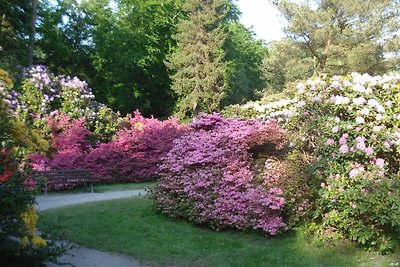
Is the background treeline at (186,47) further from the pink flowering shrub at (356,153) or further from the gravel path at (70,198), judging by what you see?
the pink flowering shrub at (356,153)

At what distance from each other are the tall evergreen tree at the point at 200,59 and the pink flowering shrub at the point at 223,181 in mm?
21258

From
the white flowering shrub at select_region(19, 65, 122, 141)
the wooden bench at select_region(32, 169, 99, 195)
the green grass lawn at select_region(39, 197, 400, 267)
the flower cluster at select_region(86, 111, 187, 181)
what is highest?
the white flowering shrub at select_region(19, 65, 122, 141)

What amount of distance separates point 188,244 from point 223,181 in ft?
5.18

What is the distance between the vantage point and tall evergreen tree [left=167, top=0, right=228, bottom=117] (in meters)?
30.5

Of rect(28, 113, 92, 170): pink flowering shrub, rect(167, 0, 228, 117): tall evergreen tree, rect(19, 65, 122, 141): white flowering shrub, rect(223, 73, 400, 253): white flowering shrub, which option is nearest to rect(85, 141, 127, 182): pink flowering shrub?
rect(28, 113, 92, 170): pink flowering shrub

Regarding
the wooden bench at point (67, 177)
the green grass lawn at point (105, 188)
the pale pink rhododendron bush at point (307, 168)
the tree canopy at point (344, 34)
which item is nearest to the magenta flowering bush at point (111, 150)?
the green grass lawn at point (105, 188)

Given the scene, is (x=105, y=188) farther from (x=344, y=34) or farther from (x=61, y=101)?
(x=344, y=34)

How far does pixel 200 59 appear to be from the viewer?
30969 mm

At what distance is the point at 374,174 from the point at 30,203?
192 inches

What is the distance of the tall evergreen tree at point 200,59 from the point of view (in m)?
30.5

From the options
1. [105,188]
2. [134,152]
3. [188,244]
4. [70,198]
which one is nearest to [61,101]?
[134,152]

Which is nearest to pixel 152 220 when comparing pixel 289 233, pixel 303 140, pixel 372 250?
pixel 289 233

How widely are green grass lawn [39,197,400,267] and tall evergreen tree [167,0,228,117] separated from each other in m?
22.7

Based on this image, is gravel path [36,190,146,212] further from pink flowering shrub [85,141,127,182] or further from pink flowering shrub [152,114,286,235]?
pink flowering shrub [85,141,127,182]
